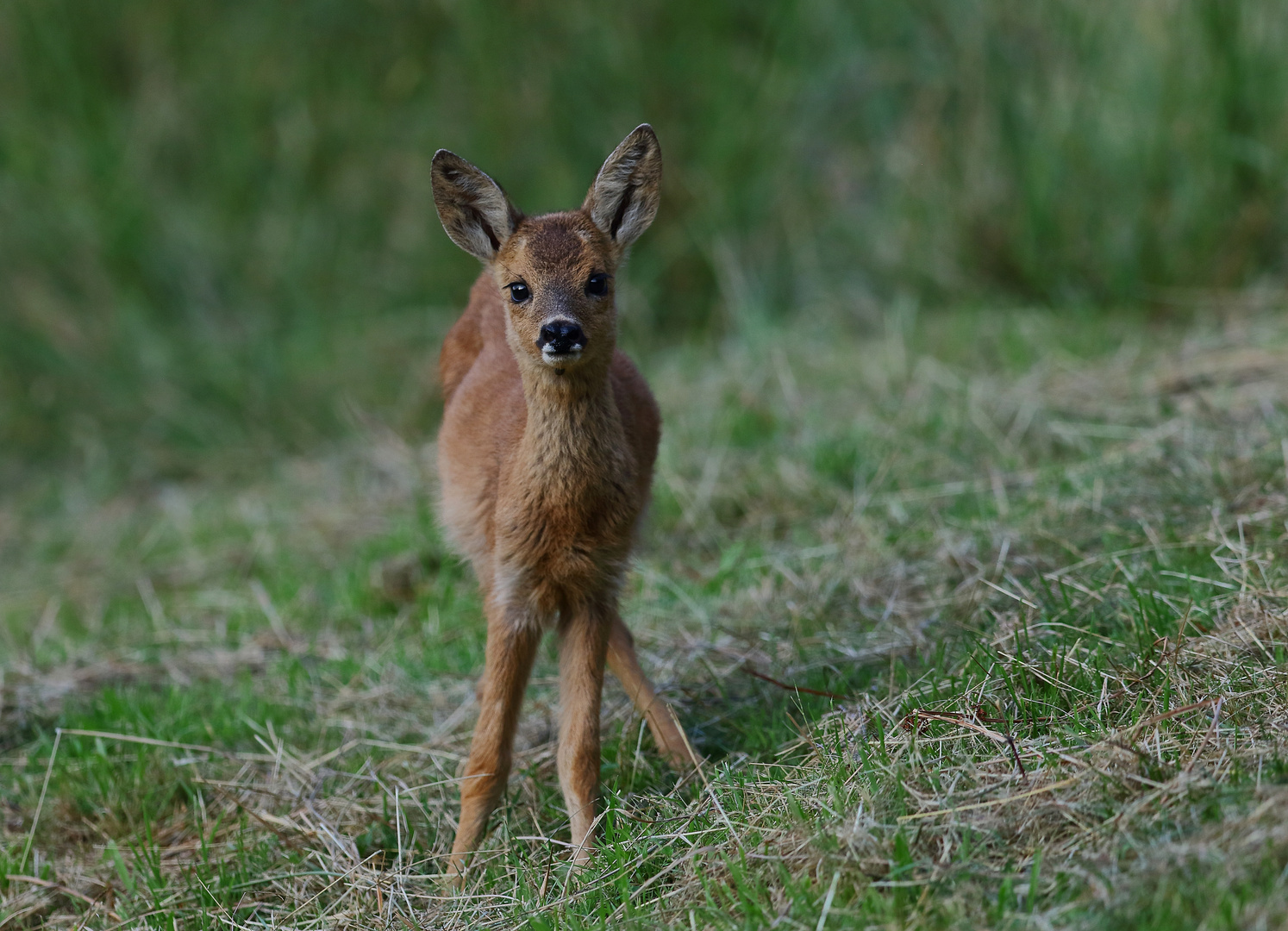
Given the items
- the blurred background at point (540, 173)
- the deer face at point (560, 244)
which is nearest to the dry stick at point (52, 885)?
the deer face at point (560, 244)

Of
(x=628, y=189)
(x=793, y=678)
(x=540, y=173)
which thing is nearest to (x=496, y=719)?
(x=793, y=678)

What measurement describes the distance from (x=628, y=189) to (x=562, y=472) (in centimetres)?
93

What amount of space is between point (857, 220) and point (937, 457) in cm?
376

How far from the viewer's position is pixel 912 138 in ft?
29.3

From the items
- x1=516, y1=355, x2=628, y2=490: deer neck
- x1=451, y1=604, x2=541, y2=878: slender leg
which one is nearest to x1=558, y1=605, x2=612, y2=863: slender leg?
x1=451, y1=604, x2=541, y2=878: slender leg

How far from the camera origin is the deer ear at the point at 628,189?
3.99 metres

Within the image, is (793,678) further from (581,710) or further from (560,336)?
(560,336)

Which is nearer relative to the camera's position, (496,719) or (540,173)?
(496,719)

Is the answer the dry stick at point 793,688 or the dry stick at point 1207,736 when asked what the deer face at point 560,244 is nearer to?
the dry stick at point 793,688

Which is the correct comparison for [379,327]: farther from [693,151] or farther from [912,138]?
[912,138]

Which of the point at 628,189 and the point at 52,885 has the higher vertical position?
the point at 628,189

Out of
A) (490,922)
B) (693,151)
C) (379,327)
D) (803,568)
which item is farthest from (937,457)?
(379,327)

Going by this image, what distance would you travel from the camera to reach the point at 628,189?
409 cm

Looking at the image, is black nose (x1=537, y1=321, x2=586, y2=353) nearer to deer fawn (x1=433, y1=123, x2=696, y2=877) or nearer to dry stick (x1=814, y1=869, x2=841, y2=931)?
deer fawn (x1=433, y1=123, x2=696, y2=877)
